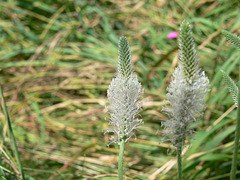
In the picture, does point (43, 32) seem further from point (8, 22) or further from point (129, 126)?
point (129, 126)

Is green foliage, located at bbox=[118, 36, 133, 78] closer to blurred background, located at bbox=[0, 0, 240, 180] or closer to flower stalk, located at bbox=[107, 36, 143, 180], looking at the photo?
flower stalk, located at bbox=[107, 36, 143, 180]

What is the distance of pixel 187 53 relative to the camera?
22.6 inches

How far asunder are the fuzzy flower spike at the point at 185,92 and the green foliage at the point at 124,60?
9cm

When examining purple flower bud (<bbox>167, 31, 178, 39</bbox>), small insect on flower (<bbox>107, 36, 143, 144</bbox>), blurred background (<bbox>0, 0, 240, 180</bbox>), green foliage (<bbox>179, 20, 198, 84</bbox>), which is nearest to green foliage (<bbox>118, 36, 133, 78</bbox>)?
small insect on flower (<bbox>107, 36, 143, 144</bbox>)

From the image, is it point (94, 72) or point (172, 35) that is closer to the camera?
point (172, 35)

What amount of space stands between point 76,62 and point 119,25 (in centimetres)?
52

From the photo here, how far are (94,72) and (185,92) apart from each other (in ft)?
5.68

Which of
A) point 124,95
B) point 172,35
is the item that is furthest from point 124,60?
point 172,35

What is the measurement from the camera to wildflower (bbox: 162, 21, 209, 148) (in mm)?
579

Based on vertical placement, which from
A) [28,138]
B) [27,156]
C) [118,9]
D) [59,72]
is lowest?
[27,156]

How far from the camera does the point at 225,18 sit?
233 cm

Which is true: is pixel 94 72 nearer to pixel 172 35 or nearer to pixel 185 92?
pixel 172 35

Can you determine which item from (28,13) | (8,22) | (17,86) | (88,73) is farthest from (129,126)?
(8,22)

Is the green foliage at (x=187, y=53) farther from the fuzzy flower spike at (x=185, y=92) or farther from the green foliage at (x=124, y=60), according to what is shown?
the green foliage at (x=124, y=60)
